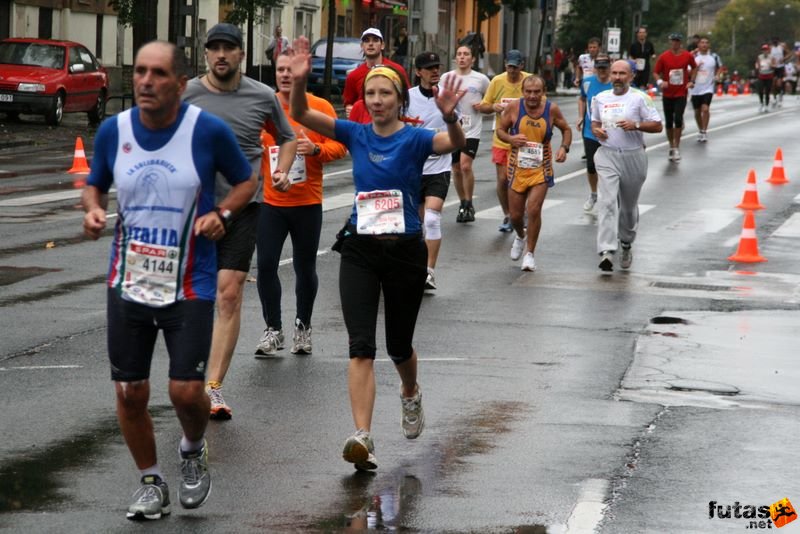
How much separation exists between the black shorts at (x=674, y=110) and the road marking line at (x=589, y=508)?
21245 mm

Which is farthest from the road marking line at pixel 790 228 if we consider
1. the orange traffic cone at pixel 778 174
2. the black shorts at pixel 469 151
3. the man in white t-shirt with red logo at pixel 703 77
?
the man in white t-shirt with red logo at pixel 703 77

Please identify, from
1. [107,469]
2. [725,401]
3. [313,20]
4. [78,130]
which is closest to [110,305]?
[107,469]

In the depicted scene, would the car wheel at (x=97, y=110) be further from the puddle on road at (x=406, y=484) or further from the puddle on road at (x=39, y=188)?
the puddle on road at (x=406, y=484)

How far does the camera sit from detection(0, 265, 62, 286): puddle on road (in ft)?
42.6

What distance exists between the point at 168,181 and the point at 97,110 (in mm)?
28406

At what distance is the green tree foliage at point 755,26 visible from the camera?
555 feet

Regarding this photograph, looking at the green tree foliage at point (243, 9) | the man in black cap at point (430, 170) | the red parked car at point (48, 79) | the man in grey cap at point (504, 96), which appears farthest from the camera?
the green tree foliage at point (243, 9)

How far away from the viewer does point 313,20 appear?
64562mm

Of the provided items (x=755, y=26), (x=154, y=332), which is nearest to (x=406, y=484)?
(x=154, y=332)

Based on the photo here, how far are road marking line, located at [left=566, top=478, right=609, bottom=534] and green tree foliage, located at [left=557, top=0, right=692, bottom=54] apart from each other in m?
63.6

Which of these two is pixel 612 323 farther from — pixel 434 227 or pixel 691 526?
pixel 691 526

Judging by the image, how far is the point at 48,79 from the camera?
1238 inches

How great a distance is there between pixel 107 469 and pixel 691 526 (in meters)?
2.42

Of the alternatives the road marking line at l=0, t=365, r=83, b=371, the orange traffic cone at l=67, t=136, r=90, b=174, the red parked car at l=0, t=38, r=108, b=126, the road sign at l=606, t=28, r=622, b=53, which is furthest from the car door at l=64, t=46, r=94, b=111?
the road sign at l=606, t=28, r=622, b=53
